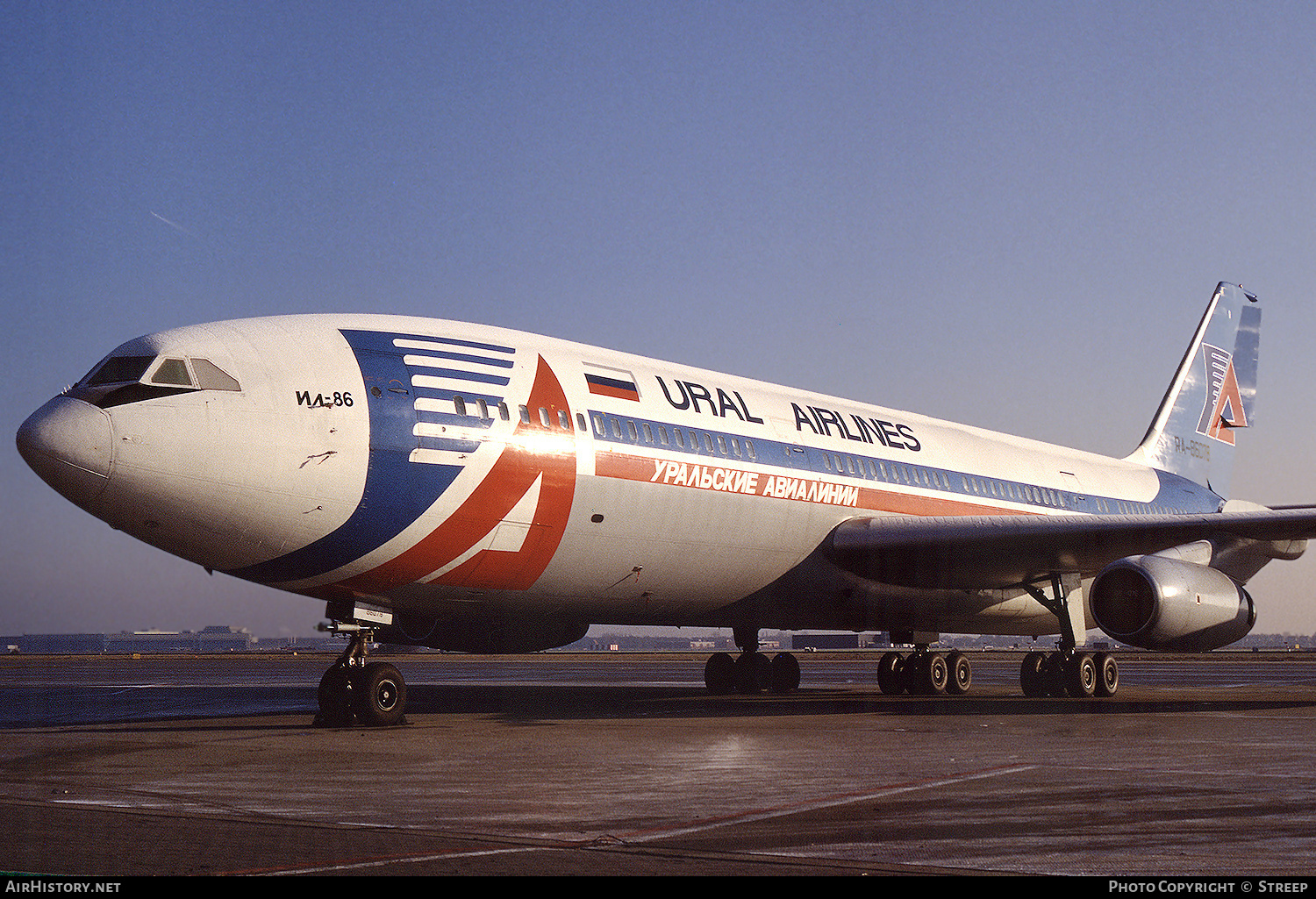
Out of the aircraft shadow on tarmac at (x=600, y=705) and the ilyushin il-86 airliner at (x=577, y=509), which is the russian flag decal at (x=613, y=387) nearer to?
the ilyushin il-86 airliner at (x=577, y=509)

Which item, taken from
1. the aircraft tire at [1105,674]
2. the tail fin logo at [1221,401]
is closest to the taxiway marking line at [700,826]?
the aircraft tire at [1105,674]

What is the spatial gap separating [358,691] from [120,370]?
4.44 metres

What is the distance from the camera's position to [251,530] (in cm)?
1354

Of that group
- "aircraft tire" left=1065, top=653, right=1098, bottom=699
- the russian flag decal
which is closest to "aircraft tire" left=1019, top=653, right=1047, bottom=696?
"aircraft tire" left=1065, top=653, right=1098, bottom=699

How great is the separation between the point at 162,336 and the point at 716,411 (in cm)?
792

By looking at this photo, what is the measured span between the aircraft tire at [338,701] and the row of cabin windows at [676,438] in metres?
4.38

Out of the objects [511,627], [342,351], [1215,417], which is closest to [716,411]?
[511,627]

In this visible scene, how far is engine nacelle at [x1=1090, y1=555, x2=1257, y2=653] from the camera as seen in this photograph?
59.3 ft

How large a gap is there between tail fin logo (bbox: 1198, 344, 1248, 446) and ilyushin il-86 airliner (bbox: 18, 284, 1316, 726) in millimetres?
8603

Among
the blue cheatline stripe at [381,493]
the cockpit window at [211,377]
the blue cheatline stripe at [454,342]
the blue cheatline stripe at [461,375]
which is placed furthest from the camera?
the blue cheatline stripe at [454,342]

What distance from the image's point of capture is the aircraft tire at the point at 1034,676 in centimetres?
2234

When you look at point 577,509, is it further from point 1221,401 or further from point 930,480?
point 1221,401

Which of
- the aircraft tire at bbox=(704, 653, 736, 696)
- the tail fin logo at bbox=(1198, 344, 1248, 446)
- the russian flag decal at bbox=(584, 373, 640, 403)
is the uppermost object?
the tail fin logo at bbox=(1198, 344, 1248, 446)

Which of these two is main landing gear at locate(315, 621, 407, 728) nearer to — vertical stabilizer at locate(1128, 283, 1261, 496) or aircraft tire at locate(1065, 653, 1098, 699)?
aircraft tire at locate(1065, 653, 1098, 699)
